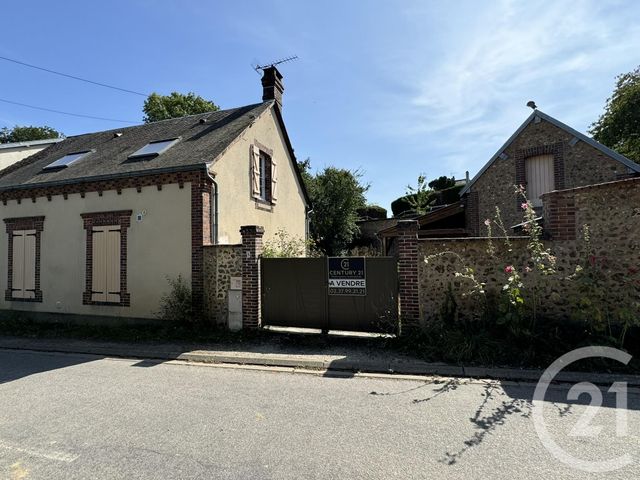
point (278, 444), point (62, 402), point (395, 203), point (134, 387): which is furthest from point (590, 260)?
point (395, 203)

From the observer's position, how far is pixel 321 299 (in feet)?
25.9

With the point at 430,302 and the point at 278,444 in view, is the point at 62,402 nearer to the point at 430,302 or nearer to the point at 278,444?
the point at 278,444

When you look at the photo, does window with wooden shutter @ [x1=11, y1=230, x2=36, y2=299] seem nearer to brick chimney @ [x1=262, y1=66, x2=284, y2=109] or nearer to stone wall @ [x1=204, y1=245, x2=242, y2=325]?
stone wall @ [x1=204, y1=245, x2=242, y2=325]

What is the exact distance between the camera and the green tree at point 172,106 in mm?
28208

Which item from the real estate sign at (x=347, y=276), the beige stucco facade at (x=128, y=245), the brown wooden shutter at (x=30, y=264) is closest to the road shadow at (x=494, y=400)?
the real estate sign at (x=347, y=276)

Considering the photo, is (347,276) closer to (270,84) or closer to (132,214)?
(132,214)

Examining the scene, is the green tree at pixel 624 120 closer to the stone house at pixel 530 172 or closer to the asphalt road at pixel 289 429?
the stone house at pixel 530 172

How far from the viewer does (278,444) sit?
3555 millimetres

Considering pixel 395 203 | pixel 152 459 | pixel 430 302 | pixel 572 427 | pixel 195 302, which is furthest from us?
pixel 395 203

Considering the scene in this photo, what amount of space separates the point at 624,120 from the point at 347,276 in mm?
25469

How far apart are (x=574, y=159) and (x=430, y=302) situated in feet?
35.1

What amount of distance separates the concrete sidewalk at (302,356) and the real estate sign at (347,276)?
108 centimetres

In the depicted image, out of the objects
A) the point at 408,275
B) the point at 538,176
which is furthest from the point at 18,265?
the point at 538,176

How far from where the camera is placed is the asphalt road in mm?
3141
